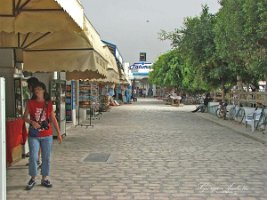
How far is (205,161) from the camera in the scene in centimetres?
1039

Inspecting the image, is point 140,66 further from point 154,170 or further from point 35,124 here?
point 35,124

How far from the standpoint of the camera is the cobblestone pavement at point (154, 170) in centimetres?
729

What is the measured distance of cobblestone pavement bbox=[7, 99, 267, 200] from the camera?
23.9ft

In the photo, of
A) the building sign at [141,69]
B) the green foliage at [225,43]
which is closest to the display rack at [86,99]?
the green foliage at [225,43]

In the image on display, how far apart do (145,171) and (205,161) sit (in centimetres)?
186

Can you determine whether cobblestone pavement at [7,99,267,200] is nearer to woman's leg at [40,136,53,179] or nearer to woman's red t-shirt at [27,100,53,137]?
woman's leg at [40,136,53,179]

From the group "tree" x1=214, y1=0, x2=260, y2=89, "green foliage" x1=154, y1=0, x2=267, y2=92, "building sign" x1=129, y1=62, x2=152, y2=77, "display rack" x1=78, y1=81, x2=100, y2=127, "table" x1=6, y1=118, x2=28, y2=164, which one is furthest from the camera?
"building sign" x1=129, y1=62, x2=152, y2=77

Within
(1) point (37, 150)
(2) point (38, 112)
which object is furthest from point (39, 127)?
(1) point (37, 150)

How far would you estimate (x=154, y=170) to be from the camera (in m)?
9.21

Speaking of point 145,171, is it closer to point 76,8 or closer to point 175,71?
point 76,8

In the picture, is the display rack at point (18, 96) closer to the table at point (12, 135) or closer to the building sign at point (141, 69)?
the table at point (12, 135)

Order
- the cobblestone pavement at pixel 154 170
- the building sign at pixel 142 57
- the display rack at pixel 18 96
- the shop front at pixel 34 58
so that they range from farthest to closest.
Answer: the building sign at pixel 142 57 < the display rack at pixel 18 96 < the shop front at pixel 34 58 < the cobblestone pavement at pixel 154 170

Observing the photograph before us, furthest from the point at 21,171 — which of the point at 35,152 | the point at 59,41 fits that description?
the point at 59,41

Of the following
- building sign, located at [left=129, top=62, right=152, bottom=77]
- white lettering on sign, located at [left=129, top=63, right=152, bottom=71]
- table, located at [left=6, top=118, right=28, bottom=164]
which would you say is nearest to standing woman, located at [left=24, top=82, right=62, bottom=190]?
table, located at [left=6, top=118, right=28, bottom=164]
